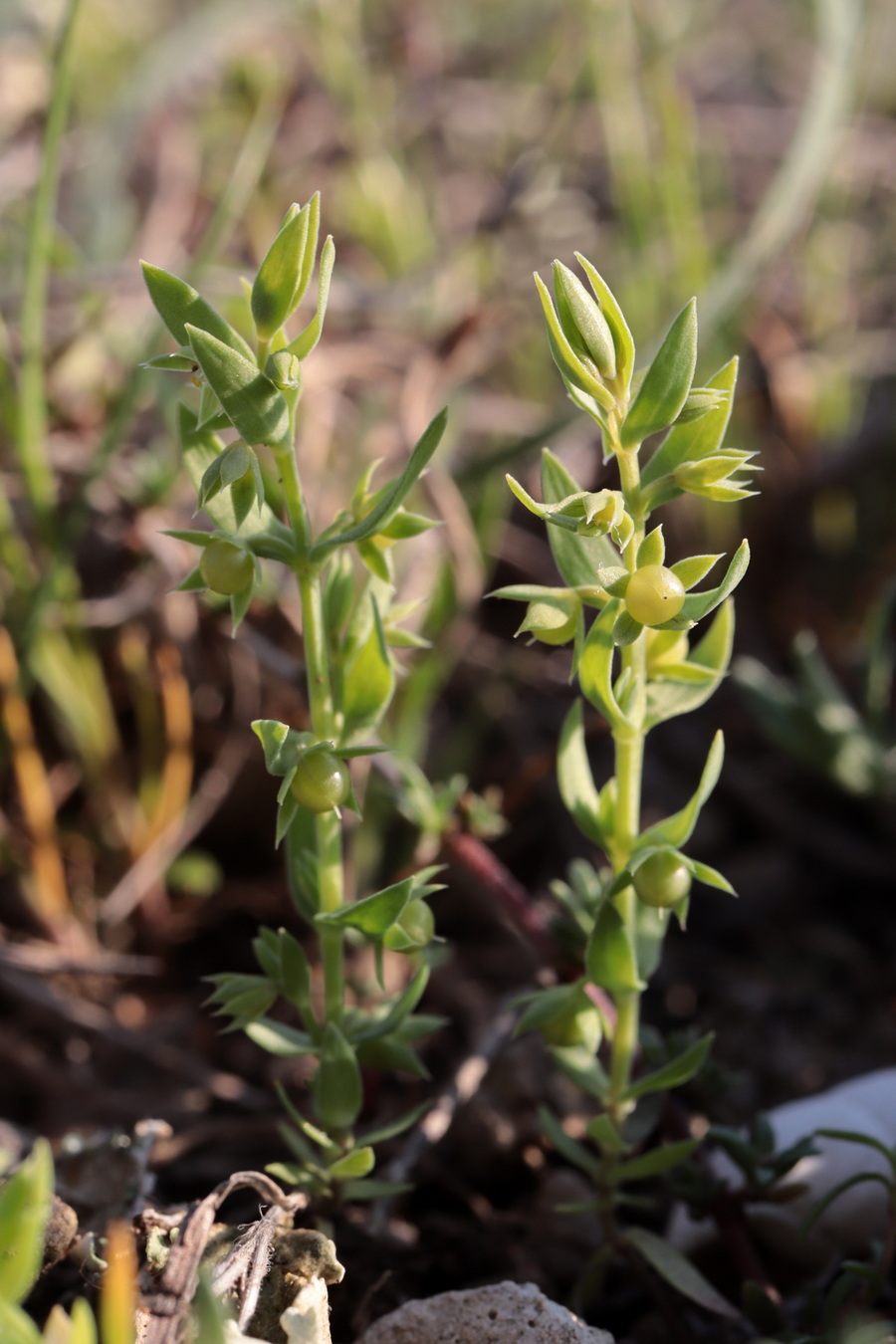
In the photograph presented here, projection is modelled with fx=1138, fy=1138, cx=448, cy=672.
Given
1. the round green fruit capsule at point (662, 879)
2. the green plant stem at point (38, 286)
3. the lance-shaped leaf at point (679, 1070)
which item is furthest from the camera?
the green plant stem at point (38, 286)

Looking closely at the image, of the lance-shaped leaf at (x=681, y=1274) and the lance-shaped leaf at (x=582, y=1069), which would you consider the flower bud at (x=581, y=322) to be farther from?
the lance-shaped leaf at (x=681, y=1274)

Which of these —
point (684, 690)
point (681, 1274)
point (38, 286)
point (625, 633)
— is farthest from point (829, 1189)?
point (38, 286)

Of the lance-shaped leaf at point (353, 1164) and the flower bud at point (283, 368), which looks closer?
the flower bud at point (283, 368)

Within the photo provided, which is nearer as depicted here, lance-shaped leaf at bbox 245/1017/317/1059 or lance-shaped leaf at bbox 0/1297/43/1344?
lance-shaped leaf at bbox 0/1297/43/1344

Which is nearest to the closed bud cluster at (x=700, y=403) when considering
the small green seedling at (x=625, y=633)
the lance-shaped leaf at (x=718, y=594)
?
the small green seedling at (x=625, y=633)

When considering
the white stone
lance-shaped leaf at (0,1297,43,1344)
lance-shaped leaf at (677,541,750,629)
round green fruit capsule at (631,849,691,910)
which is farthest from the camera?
the white stone

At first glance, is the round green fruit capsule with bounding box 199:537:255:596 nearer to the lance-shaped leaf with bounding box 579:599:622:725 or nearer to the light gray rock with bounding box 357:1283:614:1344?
the lance-shaped leaf with bounding box 579:599:622:725

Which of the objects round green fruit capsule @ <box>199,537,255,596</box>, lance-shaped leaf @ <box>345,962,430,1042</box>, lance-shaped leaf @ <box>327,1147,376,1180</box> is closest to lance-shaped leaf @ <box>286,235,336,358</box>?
round green fruit capsule @ <box>199,537,255,596</box>

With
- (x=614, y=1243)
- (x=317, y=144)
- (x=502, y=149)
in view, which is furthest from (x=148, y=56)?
(x=614, y=1243)
